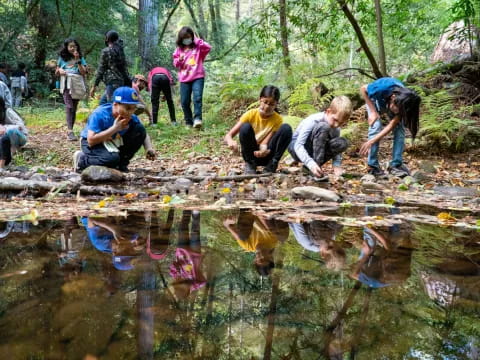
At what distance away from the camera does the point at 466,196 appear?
10.5 feet

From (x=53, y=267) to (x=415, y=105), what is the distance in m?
3.73

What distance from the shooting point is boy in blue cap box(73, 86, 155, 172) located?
138 inches

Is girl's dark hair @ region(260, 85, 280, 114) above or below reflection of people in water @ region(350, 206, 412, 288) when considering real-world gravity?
above

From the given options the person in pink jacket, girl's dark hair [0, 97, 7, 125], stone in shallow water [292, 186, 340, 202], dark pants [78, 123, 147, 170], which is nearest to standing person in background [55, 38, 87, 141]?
the person in pink jacket

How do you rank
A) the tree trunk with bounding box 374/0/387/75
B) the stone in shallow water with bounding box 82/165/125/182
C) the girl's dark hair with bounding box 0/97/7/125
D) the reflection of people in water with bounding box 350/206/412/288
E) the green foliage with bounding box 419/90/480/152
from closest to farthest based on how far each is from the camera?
the reflection of people in water with bounding box 350/206/412/288 < the stone in shallow water with bounding box 82/165/125/182 < the girl's dark hair with bounding box 0/97/7/125 < the green foliage with bounding box 419/90/480/152 < the tree trunk with bounding box 374/0/387/75

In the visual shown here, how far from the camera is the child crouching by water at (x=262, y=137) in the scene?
4.00m

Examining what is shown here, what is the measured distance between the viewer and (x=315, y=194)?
9.69 feet

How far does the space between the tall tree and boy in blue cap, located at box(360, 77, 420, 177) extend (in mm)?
8223

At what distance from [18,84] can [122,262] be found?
41.2ft

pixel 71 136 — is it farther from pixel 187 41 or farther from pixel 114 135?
pixel 114 135

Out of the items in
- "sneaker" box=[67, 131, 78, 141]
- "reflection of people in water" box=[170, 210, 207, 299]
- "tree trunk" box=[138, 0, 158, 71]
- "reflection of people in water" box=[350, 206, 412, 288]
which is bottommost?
"reflection of people in water" box=[350, 206, 412, 288]

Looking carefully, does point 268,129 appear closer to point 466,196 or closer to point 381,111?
point 381,111

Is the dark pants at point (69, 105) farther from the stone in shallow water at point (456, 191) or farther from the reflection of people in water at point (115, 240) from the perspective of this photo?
the stone in shallow water at point (456, 191)

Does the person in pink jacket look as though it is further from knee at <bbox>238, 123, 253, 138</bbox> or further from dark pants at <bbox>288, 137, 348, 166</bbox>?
dark pants at <bbox>288, 137, 348, 166</bbox>
